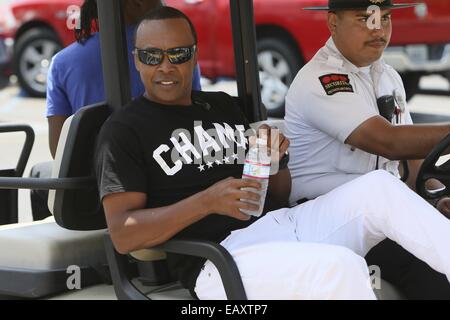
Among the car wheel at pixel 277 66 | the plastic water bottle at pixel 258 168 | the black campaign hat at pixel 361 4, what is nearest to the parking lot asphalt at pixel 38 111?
the car wheel at pixel 277 66

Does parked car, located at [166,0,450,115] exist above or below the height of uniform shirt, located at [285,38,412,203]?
below

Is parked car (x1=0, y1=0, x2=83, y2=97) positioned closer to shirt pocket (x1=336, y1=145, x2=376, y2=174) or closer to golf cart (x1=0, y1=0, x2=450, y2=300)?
golf cart (x1=0, y1=0, x2=450, y2=300)

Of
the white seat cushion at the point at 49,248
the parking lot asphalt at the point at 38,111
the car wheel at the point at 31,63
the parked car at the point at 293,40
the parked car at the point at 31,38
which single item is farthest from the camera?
the car wheel at the point at 31,63

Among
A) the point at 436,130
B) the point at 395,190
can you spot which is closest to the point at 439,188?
the point at 436,130

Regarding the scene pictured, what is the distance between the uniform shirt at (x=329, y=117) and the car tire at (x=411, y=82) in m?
6.32

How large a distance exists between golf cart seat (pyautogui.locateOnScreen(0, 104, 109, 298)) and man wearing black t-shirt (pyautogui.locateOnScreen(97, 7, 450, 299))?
26 cm

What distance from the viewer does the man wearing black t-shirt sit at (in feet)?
9.39

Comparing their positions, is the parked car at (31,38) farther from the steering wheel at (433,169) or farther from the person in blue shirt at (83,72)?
the steering wheel at (433,169)

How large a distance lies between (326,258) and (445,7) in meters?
6.55

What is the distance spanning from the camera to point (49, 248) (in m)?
3.48

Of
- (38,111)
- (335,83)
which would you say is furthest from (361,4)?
(38,111)

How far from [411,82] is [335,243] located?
24.3 ft

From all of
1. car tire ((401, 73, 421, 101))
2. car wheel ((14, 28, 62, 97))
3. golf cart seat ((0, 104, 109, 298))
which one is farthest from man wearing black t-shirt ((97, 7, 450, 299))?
car wheel ((14, 28, 62, 97))

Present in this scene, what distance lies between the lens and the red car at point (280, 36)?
336 inches
